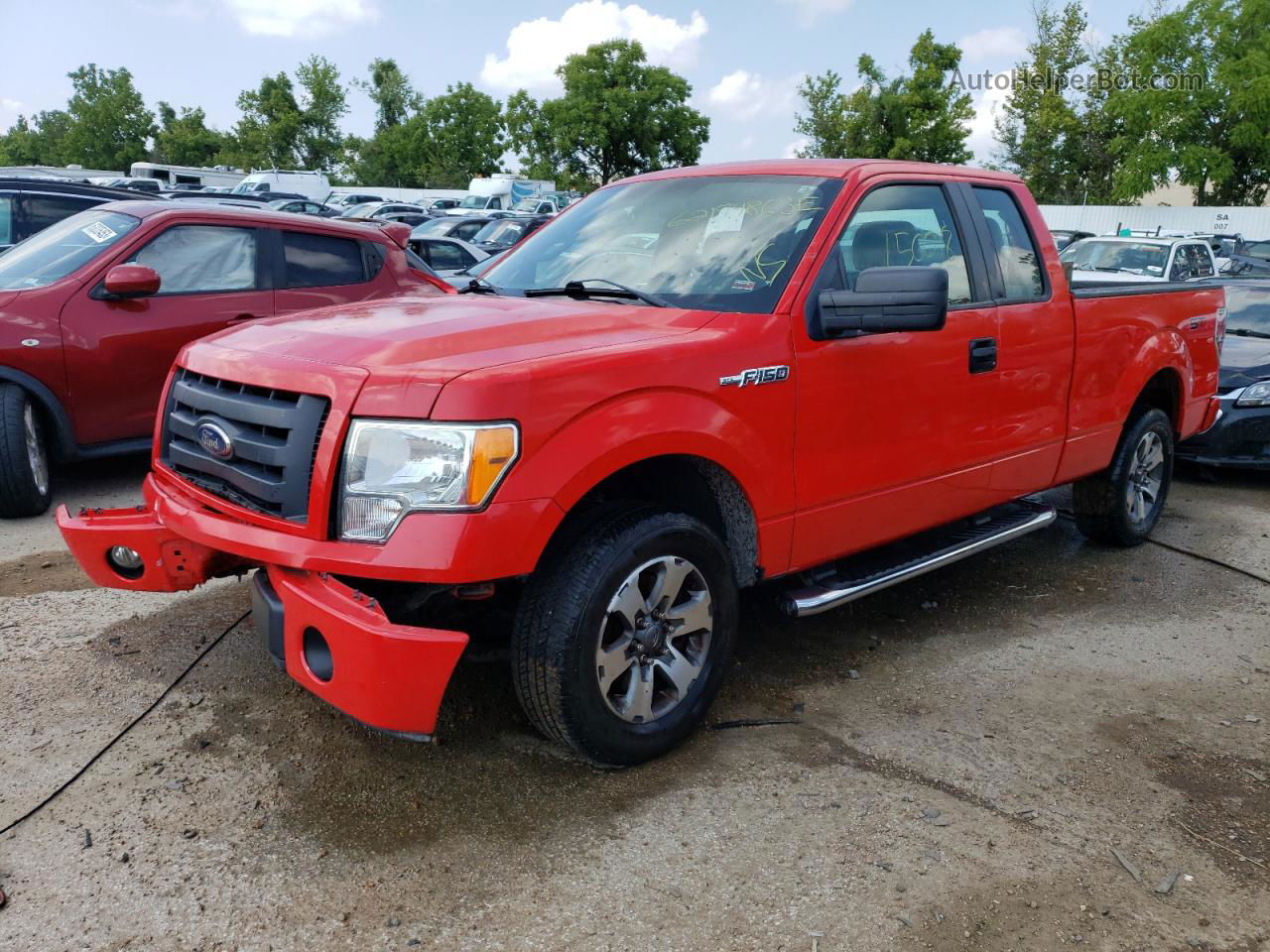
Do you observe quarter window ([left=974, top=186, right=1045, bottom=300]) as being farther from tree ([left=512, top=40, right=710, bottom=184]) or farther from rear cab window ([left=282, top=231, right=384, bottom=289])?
tree ([left=512, top=40, right=710, bottom=184])

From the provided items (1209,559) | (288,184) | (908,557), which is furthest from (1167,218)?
(908,557)

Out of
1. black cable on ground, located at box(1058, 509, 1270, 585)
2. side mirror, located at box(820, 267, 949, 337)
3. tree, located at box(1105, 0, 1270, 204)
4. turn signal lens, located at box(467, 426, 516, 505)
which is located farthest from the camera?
tree, located at box(1105, 0, 1270, 204)

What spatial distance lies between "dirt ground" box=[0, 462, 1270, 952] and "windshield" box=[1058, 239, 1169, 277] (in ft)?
32.4

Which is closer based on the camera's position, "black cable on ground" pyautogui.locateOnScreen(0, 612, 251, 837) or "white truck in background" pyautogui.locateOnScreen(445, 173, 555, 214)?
"black cable on ground" pyautogui.locateOnScreen(0, 612, 251, 837)

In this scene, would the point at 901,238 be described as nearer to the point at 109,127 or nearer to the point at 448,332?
the point at 448,332

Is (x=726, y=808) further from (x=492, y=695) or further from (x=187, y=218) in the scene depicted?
(x=187, y=218)

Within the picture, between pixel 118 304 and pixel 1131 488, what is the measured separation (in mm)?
5720

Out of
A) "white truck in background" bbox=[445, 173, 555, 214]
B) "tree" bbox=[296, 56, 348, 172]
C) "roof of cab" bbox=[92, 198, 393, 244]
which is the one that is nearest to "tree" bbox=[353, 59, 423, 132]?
"tree" bbox=[296, 56, 348, 172]

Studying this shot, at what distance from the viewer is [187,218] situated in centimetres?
645

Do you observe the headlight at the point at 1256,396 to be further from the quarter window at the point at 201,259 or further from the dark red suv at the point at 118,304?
the quarter window at the point at 201,259

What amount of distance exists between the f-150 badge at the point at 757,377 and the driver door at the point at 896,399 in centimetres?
7

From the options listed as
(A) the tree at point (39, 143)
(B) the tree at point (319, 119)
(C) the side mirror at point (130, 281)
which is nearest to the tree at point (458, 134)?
(B) the tree at point (319, 119)

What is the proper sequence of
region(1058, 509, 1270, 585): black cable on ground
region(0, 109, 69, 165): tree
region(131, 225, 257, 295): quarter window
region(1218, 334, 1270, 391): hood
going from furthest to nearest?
1. region(0, 109, 69, 165): tree
2. region(1218, 334, 1270, 391): hood
3. region(131, 225, 257, 295): quarter window
4. region(1058, 509, 1270, 585): black cable on ground

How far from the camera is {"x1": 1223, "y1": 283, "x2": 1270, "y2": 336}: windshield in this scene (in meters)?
8.55
